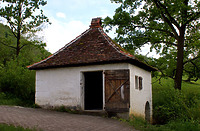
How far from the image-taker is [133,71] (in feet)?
42.8

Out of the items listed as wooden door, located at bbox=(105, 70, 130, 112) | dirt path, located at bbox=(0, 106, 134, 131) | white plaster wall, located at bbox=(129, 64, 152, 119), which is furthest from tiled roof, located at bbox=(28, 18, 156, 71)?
dirt path, located at bbox=(0, 106, 134, 131)

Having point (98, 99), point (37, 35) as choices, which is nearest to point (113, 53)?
point (98, 99)

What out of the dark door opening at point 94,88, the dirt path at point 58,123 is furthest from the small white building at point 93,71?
the dirt path at point 58,123

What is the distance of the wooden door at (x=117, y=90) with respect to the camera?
1187 cm

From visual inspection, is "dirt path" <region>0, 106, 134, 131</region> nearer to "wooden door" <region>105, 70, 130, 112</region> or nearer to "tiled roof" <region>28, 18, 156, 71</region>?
"wooden door" <region>105, 70, 130, 112</region>

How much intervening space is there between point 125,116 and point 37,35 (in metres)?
17.4

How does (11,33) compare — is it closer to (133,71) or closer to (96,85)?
(96,85)

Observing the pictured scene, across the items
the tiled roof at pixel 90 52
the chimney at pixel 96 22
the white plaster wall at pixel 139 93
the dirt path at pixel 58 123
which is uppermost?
the chimney at pixel 96 22

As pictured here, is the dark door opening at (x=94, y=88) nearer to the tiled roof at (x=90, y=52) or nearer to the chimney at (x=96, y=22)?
the tiled roof at (x=90, y=52)

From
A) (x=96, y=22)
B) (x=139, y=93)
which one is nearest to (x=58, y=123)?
(x=139, y=93)

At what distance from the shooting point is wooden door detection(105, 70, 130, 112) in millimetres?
11867

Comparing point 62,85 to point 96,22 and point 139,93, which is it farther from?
point 96,22

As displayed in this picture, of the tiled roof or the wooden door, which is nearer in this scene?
the wooden door

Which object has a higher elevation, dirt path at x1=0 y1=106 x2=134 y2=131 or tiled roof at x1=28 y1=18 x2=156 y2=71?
tiled roof at x1=28 y1=18 x2=156 y2=71
